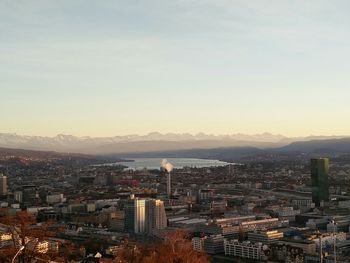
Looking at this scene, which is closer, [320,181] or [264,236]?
[264,236]

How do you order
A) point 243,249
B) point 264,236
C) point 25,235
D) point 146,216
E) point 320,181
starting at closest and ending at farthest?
point 25,235 → point 243,249 → point 264,236 → point 146,216 → point 320,181

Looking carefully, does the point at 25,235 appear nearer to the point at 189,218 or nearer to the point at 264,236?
the point at 264,236

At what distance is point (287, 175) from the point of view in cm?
3838

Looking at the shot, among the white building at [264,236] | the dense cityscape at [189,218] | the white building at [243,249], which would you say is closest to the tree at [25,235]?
the dense cityscape at [189,218]

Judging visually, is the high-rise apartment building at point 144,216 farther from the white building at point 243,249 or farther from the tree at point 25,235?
the tree at point 25,235

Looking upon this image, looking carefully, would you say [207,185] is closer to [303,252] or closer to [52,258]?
[303,252]

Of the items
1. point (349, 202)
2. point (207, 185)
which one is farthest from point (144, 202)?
point (207, 185)

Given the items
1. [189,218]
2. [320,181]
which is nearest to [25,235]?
[189,218]

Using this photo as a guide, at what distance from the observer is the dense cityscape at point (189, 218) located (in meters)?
7.41

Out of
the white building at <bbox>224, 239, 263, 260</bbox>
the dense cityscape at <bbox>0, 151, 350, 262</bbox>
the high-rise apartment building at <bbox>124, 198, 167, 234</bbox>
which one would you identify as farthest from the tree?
the high-rise apartment building at <bbox>124, 198, 167, 234</bbox>

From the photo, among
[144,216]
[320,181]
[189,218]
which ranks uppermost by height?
[320,181]

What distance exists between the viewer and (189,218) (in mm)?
19188

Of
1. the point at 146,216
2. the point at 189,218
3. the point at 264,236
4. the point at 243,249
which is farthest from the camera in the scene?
the point at 189,218

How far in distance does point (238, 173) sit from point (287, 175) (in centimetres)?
420
